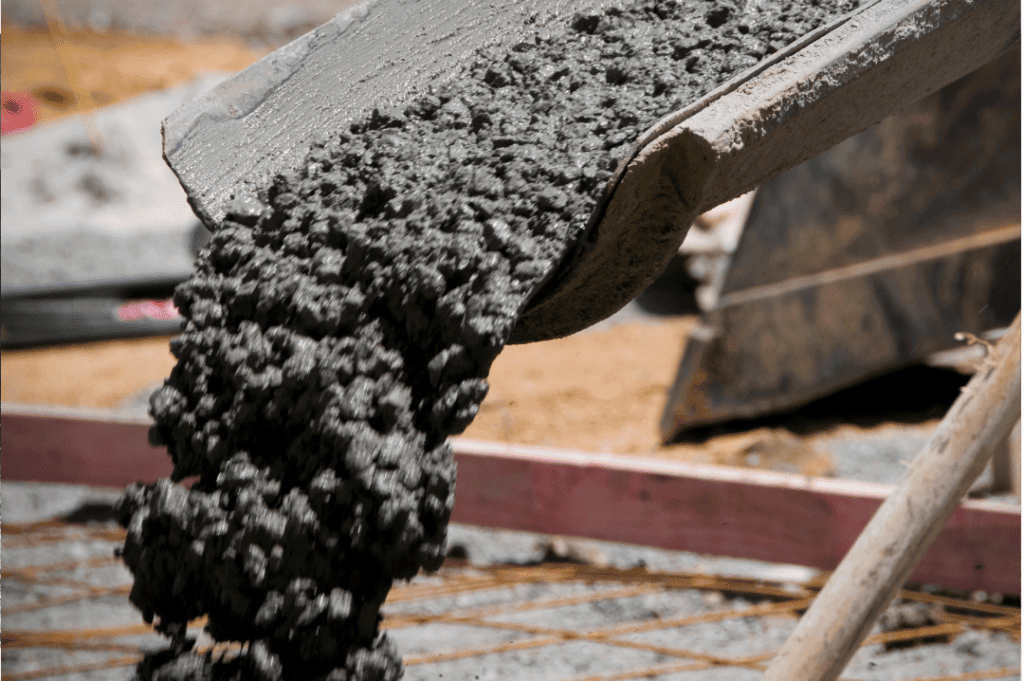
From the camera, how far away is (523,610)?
2229 millimetres

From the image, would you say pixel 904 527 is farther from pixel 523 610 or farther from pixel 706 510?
pixel 523 610

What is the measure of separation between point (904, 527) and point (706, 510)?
905 mm

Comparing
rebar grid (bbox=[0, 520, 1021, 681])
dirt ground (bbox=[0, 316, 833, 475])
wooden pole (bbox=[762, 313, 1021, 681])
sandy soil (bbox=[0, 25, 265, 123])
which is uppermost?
sandy soil (bbox=[0, 25, 265, 123])

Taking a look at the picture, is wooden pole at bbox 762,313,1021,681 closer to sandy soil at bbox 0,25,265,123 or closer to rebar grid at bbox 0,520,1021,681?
rebar grid at bbox 0,520,1021,681

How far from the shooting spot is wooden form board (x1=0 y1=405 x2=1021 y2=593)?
2064mm

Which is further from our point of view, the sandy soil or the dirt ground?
the sandy soil

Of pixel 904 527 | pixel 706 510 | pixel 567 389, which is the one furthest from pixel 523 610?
pixel 567 389

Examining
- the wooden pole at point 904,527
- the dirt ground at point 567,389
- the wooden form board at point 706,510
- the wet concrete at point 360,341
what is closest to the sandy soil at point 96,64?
the dirt ground at point 567,389

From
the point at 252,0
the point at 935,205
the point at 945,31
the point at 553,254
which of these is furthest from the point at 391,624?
the point at 252,0

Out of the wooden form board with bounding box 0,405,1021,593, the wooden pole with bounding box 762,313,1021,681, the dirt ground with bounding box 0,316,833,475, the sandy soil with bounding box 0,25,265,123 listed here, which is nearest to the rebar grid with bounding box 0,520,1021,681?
the wooden form board with bounding box 0,405,1021,593

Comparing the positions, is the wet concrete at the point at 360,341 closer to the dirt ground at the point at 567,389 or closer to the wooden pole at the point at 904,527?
the wooden pole at the point at 904,527

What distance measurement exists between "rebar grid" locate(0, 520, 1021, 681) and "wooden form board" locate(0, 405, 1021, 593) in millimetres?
117

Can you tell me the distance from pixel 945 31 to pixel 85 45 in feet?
38.4

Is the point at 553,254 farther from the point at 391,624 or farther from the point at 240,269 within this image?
the point at 391,624
